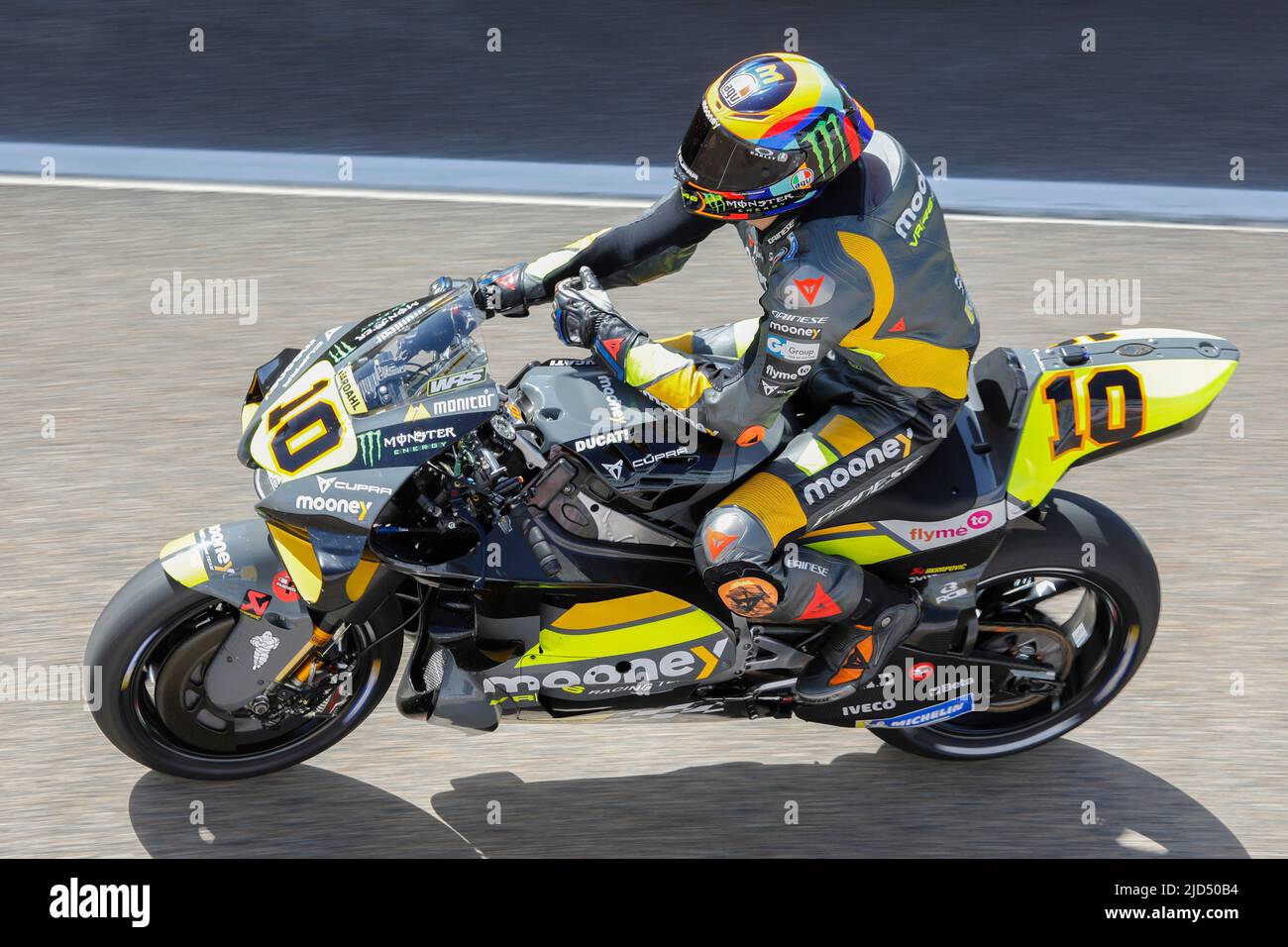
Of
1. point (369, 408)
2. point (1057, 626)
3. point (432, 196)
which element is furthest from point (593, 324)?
point (432, 196)

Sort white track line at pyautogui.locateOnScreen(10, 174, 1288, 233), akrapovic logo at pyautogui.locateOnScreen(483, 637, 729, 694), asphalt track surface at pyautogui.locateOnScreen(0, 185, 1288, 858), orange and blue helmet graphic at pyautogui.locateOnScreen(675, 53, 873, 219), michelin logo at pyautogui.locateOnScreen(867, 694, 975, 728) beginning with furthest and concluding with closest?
white track line at pyautogui.locateOnScreen(10, 174, 1288, 233) → asphalt track surface at pyautogui.locateOnScreen(0, 185, 1288, 858) → michelin logo at pyautogui.locateOnScreen(867, 694, 975, 728) → akrapovic logo at pyautogui.locateOnScreen(483, 637, 729, 694) → orange and blue helmet graphic at pyautogui.locateOnScreen(675, 53, 873, 219)

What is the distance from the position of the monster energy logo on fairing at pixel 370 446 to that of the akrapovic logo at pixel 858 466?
113 centimetres

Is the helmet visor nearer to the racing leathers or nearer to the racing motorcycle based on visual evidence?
the racing leathers

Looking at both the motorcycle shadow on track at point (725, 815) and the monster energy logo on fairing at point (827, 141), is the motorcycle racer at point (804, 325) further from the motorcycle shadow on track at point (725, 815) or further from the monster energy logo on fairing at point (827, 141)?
the motorcycle shadow on track at point (725, 815)

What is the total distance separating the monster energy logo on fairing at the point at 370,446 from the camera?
3691mm

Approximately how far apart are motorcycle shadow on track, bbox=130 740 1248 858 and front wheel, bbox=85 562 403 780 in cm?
15

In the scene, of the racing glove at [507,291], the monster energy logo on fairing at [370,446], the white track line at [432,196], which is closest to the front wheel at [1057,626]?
the racing glove at [507,291]

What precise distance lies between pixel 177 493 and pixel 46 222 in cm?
204

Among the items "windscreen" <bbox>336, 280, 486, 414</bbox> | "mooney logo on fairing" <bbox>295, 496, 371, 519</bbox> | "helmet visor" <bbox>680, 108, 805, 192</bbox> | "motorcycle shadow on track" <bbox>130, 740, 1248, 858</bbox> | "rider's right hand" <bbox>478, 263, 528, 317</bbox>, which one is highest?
"helmet visor" <bbox>680, 108, 805, 192</bbox>

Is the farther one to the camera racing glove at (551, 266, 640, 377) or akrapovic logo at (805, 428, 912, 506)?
akrapovic logo at (805, 428, 912, 506)

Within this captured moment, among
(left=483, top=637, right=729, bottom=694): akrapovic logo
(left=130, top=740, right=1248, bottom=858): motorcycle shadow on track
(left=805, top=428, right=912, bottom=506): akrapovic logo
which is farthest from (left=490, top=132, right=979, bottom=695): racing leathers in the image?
(left=130, top=740, right=1248, bottom=858): motorcycle shadow on track

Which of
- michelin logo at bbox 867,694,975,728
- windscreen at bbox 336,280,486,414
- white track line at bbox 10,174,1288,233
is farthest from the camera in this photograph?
white track line at bbox 10,174,1288,233

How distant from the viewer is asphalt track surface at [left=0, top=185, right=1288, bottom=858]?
462 cm

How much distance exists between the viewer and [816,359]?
145 inches
